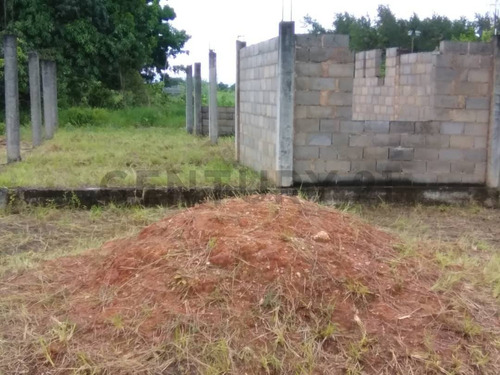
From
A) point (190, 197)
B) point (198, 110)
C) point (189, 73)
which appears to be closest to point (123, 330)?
point (190, 197)

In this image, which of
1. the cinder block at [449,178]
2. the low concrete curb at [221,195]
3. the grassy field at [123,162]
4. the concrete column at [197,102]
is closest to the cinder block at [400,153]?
the low concrete curb at [221,195]

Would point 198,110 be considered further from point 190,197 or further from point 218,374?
point 218,374

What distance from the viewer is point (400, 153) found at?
311 inches

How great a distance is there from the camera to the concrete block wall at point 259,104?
808cm

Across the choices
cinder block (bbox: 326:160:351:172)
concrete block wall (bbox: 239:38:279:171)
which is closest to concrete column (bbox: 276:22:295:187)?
concrete block wall (bbox: 239:38:279:171)

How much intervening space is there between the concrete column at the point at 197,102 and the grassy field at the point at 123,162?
49cm

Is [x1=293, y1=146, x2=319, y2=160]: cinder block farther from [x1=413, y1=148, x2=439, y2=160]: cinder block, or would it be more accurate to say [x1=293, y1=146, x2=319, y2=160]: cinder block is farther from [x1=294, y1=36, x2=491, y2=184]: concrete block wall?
[x1=413, y1=148, x2=439, y2=160]: cinder block

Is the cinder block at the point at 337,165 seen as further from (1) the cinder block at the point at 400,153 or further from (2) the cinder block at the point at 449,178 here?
(2) the cinder block at the point at 449,178

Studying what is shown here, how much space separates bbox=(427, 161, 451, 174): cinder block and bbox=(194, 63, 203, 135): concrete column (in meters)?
8.21

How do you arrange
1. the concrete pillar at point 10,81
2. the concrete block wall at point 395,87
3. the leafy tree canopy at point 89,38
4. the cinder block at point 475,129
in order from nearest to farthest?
the cinder block at point 475,129
the concrete block wall at point 395,87
the concrete pillar at point 10,81
the leafy tree canopy at point 89,38

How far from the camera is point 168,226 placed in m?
4.69

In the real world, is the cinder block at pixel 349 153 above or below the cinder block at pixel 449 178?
above

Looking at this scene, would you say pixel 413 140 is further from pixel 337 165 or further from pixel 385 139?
pixel 337 165

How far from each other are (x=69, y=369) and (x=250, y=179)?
17.1 feet
